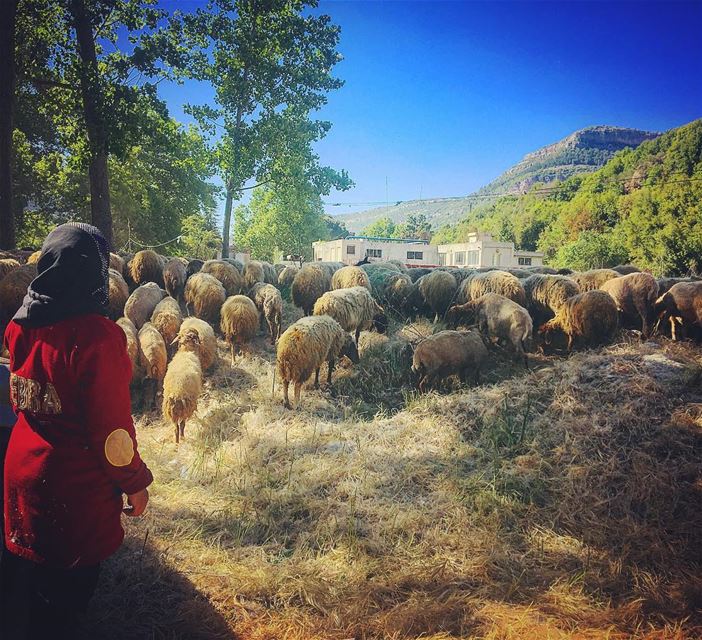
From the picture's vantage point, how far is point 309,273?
33.4 feet

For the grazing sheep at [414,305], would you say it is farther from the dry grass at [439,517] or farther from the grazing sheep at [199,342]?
the grazing sheep at [199,342]

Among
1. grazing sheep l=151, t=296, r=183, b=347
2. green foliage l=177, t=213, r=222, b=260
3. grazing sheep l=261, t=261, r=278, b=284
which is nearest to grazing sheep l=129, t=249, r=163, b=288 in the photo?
grazing sheep l=151, t=296, r=183, b=347

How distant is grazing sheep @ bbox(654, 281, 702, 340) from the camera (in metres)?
6.85

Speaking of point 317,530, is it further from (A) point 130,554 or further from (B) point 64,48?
(B) point 64,48

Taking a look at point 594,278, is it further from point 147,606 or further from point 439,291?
point 147,606

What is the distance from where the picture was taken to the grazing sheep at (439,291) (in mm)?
9594

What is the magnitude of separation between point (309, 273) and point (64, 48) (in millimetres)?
10517

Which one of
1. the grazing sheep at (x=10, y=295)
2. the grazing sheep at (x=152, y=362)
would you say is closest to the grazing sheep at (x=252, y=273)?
the grazing sheep at (x=152, y=362)

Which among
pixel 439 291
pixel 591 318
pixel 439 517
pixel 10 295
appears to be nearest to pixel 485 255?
pixel 439 291

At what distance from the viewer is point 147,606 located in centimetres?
268

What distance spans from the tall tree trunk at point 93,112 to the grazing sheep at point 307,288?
5419 mm

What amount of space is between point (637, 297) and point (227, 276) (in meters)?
8.81

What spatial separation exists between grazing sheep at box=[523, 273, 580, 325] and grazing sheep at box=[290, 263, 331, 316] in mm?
4754

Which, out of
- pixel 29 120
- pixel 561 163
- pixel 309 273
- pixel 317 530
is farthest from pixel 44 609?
pixel 561 163
